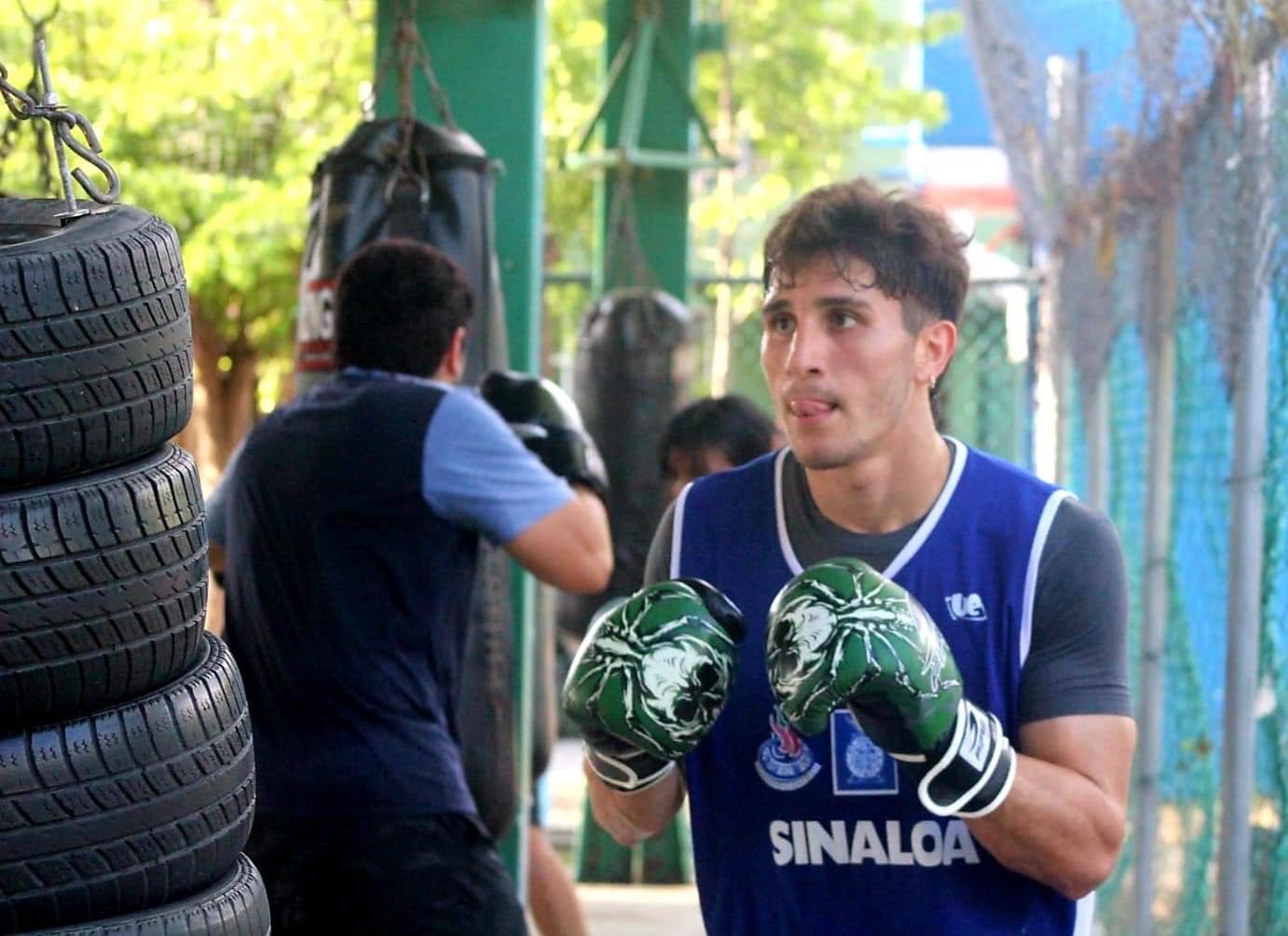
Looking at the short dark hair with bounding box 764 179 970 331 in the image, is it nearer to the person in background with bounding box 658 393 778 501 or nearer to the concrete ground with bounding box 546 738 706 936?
the person in background with bounding box 658 393 778 501

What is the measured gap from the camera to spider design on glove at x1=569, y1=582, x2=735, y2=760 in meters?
2.57

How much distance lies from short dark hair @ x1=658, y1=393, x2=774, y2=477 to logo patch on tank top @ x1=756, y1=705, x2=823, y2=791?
2.50m

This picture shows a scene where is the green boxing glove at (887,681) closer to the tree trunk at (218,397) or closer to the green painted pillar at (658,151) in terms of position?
the green painted pillar at (658,151)

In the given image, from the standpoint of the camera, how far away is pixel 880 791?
8.86 feet

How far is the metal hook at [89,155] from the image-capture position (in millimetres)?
2089

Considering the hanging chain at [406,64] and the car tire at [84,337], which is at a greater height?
the hanging chain at [406,64]

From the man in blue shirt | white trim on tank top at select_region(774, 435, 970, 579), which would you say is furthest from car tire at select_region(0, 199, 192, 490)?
the man in blue shirt

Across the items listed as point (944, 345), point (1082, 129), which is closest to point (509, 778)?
→ point (944, 345)

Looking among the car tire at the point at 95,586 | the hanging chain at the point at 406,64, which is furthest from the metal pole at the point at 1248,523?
the car tire at the point at 95,586

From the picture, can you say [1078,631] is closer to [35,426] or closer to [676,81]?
[35,426]

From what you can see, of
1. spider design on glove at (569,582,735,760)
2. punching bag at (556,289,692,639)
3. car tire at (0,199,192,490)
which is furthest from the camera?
punching bag at (556,289,692,639)

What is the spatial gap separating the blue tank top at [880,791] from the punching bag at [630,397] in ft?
15.2

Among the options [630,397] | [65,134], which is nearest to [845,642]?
[65,134]

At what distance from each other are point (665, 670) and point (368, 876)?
4.34 feet
